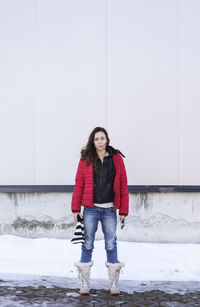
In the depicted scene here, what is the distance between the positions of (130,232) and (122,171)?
→ 2.28 metres

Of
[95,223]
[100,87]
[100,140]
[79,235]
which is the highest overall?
[100,87]

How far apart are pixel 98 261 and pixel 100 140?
202cm

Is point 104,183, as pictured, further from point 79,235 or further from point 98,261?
point 98,261

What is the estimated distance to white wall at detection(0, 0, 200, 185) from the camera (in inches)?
239

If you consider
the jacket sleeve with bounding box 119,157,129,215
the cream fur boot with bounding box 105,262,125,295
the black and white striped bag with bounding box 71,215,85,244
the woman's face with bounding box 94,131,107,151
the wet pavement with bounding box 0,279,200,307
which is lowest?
the wet pavement with bounding box 0,279,200,307

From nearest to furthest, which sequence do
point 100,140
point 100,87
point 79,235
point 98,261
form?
point 79,235 → point 100,140 → point 98,261 → point 100,87

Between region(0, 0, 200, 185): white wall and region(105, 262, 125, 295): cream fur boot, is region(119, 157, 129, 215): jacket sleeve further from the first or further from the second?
region(0, 0, 200, 185): white wall

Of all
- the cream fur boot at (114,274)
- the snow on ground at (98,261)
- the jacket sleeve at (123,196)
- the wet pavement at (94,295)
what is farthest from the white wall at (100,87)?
the cream fur boot at (114,274)

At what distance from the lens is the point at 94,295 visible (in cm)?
396

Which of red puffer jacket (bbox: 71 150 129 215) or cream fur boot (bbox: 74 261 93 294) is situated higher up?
red puffer jacket (bbox: 71 150 129 215)

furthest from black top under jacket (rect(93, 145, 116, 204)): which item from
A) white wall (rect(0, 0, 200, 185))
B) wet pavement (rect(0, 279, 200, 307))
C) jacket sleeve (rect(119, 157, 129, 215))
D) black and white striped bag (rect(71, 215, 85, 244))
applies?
white wall (rect(0, 0, 200, 185))

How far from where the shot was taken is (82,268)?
13.1 feet

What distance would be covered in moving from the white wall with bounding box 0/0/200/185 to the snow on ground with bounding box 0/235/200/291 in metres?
1.06

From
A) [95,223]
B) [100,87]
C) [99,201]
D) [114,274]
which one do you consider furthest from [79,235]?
[100,87]
